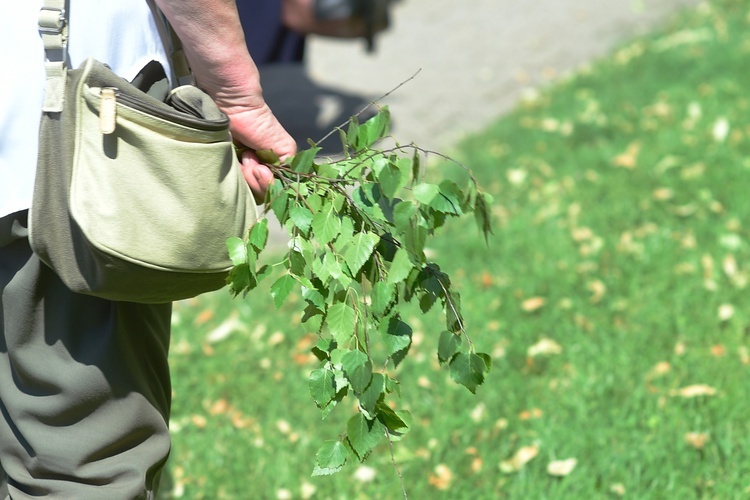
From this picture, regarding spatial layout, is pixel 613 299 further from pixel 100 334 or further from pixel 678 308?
pixel 100 334

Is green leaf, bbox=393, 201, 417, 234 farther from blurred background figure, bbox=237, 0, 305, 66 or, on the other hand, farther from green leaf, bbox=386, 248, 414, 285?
blurred background figure, bbox=237, 0, 305, 66

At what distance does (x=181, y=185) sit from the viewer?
1594 mm

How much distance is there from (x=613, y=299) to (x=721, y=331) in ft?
1.43

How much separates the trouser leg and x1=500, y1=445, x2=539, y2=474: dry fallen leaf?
4.02 feet

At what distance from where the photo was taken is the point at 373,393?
1.62 m

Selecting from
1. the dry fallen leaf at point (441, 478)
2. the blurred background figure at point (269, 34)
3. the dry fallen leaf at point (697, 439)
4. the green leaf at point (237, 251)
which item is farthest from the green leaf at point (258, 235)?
the blurred background figure at point (269, 34)

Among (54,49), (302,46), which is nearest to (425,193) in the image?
(54,49)

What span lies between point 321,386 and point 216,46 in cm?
60

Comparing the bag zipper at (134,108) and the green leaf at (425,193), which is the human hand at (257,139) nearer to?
the bag zipper at (134,108)

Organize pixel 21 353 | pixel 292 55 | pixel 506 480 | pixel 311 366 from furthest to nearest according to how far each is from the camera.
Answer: pixel 292 55, pixel 311 366, pixel 506 480, pixel 21 353

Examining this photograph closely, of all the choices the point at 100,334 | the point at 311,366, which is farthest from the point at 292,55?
the point at 100,334

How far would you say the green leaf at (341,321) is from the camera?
5.29 feet

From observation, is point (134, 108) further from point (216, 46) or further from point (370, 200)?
point (370, 200)

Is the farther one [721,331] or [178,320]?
[178,320]
